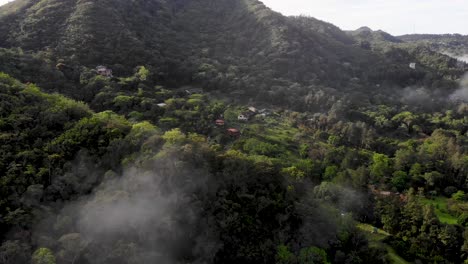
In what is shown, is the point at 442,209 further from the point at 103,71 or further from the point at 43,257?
the point at 103,71

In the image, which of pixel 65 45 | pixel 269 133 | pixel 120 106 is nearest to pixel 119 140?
pixel 120 106

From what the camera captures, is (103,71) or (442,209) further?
(103,71)

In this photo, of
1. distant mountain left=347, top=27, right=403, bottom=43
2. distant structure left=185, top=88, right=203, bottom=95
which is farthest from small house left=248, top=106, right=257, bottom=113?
distant mountain left=347, top=27, right=403, bottom=43

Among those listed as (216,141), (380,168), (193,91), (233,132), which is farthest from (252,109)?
(380,168)

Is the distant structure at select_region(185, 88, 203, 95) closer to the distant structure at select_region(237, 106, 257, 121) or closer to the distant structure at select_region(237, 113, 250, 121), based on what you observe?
the distant structure at select_region(237, 106, 257, 121)

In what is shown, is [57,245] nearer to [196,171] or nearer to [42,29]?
[196,171]
